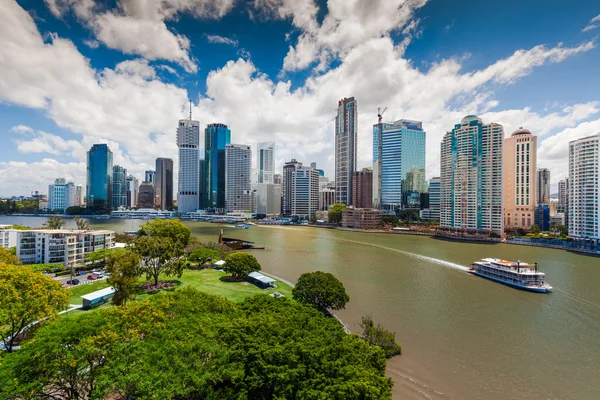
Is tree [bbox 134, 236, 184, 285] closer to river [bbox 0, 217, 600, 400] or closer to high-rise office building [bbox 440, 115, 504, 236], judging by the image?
river [bbox 0, 217, 600, 400]

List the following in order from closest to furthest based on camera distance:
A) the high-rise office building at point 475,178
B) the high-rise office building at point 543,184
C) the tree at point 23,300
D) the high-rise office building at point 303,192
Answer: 1. the tree at point 23,300
2. the high-rise office building at point 475,178
3. the high-rise office building at point 543,184
4. the high-rise office building at point 303,192

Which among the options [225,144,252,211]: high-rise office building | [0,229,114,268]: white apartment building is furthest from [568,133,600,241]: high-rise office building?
[225,144,252,211]: high-rise office building

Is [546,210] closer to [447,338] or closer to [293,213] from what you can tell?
[447,338]

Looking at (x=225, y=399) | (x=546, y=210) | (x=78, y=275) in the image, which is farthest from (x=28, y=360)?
(x=546, y=210)

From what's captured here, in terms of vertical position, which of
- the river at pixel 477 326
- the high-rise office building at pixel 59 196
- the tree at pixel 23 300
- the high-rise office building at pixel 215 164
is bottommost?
the river at pixel 477 326

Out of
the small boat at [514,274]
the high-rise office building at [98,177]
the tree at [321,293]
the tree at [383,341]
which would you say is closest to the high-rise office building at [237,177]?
the high-rise office building at [98,177]

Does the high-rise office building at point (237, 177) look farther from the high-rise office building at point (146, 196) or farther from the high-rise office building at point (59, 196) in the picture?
the high-rise office building at point (59, 196)

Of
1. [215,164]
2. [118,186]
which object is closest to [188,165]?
[215,164]
